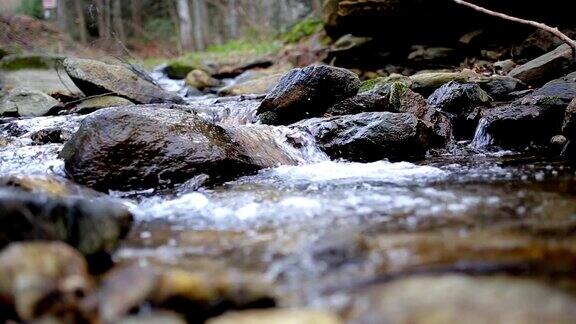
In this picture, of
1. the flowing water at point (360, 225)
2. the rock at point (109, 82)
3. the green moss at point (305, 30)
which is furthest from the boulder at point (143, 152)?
the green moss at point (305, 30)

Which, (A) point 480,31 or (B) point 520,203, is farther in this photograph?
(A) point 480,31

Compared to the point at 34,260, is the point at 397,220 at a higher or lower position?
lower

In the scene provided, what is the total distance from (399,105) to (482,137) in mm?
1128

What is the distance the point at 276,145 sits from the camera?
5.85 meters

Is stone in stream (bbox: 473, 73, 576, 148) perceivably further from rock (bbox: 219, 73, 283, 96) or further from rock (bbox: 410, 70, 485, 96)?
rock (bbox: 219, 73, 283, 96)

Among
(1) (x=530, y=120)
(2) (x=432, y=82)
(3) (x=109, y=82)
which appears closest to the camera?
(1) (x=530, y=120)

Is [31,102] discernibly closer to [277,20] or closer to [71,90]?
[71,90]

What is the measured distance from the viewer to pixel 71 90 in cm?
1038

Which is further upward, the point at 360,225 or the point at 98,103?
the point at 360,225

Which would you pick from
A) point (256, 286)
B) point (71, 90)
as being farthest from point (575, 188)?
point (71, 90)

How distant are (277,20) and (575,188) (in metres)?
23.6

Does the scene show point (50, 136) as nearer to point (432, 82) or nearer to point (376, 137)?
point (376, 137)

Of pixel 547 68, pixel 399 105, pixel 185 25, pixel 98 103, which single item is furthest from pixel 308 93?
pixel 185 25

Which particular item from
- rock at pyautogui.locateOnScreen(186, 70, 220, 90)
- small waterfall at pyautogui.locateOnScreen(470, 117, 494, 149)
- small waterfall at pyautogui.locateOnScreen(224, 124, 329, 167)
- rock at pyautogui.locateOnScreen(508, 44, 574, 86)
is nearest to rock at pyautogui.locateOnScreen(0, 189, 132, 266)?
small waterfall at pyautogui.locateOnScreen(224, 124, 329, 167)
